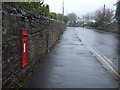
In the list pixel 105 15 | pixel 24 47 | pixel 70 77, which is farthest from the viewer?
pixel 105 15

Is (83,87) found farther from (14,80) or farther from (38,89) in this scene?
(14,80)

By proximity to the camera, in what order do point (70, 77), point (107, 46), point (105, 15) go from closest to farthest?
point (70, 77) < point (107, 46) < point (105, 15)

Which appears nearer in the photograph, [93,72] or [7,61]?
[7,61]

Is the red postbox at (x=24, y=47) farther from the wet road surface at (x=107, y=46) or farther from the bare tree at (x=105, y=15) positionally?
the bare tree at (x=105, y=15)

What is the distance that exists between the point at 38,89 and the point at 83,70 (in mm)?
2698

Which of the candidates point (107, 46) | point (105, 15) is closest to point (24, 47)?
point (107, 46)

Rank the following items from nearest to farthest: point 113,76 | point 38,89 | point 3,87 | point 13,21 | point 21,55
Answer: point 3,87 → point 13,21 → point 38,89 → point 21,55 → point 113,76

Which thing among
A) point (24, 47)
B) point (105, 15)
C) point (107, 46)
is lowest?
point (107, 46)

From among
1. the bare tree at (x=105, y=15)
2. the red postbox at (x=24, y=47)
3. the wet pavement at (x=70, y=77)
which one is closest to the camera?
the wet pavement at (x=70, y=77)

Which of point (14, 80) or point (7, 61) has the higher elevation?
point (7, 61)

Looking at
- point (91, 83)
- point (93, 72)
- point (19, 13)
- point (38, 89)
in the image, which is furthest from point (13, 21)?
point (93, 72)

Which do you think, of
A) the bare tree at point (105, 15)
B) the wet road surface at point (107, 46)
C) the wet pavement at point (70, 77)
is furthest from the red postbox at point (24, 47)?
the bare tree at point (105, 15)

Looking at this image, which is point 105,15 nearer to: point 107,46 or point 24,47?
point 107,46

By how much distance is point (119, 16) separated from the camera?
43.0 metres
